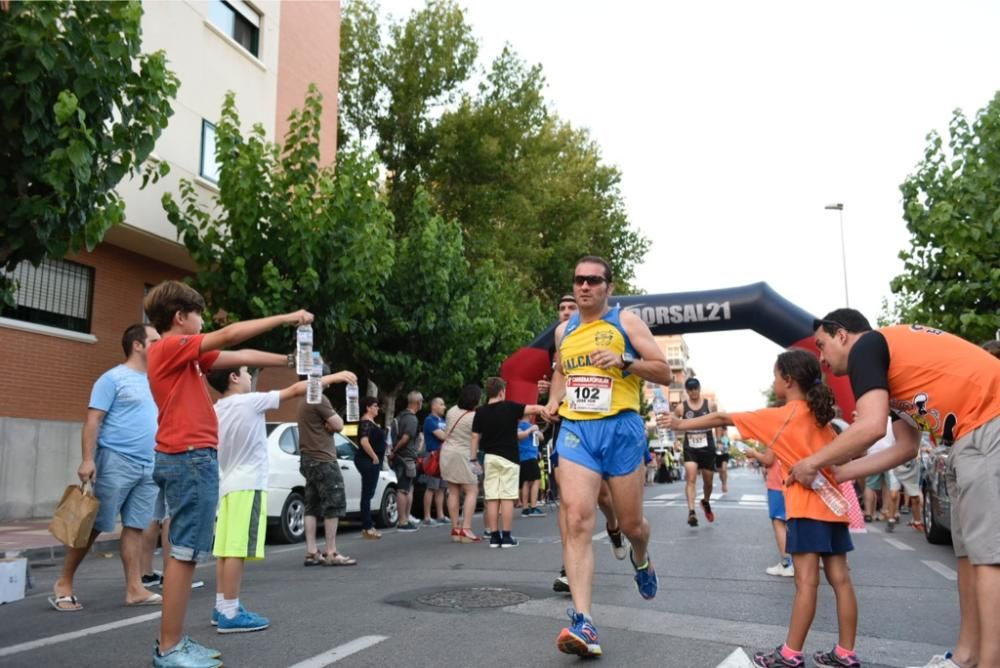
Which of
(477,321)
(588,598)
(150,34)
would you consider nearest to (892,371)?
(588,598)

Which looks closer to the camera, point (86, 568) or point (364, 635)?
point (364, 635)

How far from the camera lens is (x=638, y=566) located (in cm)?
546

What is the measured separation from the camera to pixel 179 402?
15.5 ft

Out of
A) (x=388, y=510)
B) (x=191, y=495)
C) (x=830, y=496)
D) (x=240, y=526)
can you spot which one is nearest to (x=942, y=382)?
(x=830, y=496)

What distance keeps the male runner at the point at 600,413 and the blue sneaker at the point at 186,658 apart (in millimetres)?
1854

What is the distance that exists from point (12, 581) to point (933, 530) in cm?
952

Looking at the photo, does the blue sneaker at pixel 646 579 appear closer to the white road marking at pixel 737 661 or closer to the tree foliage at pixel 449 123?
the white road marking at pixel 737 661

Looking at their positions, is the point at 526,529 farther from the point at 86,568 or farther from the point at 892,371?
the point at 892,371

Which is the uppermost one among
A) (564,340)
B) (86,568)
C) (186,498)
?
(564,340)

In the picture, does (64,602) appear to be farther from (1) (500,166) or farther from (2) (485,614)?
(1) (500,166)

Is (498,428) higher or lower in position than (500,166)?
lower

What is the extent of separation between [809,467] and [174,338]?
314cm

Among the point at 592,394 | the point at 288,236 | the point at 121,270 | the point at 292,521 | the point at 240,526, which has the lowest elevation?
the point at 292,521

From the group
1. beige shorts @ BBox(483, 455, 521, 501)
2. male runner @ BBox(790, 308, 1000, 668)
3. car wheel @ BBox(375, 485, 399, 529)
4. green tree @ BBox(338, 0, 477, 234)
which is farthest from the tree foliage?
male runner @ BBox(790, 308, 1000, 668)
